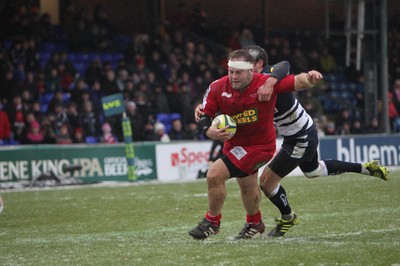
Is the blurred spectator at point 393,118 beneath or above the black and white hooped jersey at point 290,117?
beneath

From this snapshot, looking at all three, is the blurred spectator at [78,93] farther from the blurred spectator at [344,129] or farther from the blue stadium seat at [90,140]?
the blurred spectator at [344,129]

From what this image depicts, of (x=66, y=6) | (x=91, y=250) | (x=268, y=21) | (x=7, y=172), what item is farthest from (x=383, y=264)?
(x=268, y=21)

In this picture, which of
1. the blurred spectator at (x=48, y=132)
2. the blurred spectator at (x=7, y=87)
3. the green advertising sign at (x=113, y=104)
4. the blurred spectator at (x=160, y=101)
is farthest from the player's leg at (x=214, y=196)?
the blurred spectator at (x=160, y=101)

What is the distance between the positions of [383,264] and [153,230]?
4269mm

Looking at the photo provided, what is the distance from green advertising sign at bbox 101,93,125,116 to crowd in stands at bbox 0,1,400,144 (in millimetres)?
1531

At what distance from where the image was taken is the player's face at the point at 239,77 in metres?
9.34

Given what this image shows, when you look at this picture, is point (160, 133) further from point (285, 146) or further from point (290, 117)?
point (290, 117)

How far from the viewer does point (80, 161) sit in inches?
862

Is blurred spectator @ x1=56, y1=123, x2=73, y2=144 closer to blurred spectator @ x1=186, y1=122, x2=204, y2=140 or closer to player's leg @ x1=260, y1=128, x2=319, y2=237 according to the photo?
blurred spectator @ x1=186, y1=122, x2=204, y2=140

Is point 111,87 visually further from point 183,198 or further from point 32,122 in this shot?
point 183,198

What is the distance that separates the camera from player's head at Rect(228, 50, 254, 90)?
9.34 m

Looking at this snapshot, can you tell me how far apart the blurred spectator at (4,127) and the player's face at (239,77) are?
13.6 metres

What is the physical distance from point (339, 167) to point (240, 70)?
2446 millimetres

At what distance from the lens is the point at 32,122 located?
2223 cm
